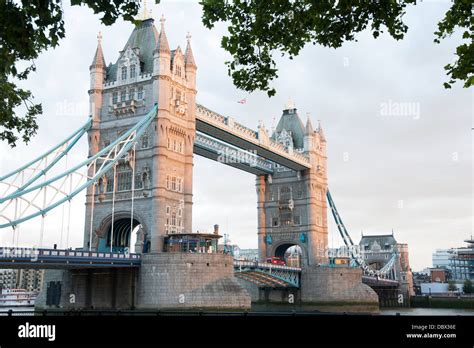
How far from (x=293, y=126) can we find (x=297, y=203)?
509 inches

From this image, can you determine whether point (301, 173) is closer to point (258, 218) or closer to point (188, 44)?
point (258, 218)

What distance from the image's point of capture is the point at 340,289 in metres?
74.8

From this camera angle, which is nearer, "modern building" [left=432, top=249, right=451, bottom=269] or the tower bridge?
the tower bridge

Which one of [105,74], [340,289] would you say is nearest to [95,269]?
[105,74]

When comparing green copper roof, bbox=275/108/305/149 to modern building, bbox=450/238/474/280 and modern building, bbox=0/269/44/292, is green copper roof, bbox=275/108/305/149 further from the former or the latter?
modern building, bbox=0/269/44/292

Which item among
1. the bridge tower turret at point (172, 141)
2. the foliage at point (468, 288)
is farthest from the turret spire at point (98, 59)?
the foliage at point (468, 288)

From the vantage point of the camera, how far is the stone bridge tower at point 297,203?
84.1m

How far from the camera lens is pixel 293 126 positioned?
8981 centimetres

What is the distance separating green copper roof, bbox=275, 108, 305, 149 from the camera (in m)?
87.9

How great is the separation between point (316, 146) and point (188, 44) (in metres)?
34.2

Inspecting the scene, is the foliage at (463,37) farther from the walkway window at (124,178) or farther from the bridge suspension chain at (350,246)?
the bridge suspension chain at (350,246)

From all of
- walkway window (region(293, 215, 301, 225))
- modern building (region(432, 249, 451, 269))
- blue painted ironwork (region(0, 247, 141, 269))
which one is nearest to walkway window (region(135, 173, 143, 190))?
blue painted ironwork (region(0, 247, 141, 269))

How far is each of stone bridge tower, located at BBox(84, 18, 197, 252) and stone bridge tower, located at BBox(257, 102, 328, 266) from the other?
30510 mm

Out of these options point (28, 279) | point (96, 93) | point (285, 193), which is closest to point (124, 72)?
point (96, 93)
